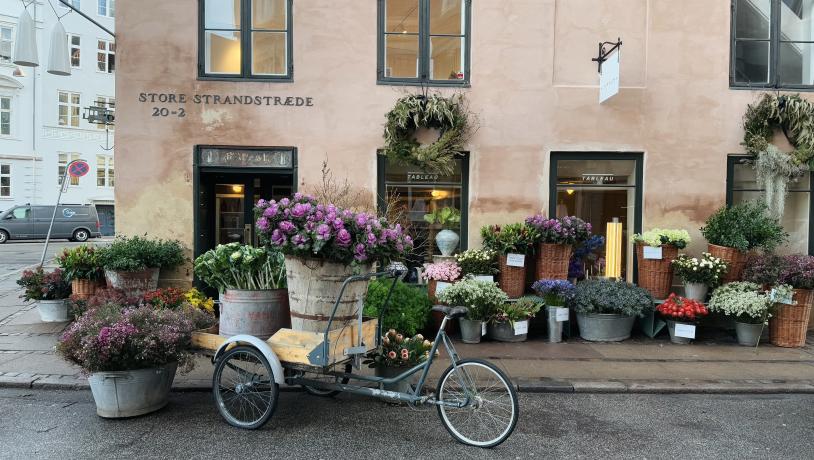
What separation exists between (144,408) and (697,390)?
5.34 m

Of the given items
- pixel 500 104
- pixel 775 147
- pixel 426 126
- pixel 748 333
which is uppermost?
pixel 500 104

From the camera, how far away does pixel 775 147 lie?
8.52m

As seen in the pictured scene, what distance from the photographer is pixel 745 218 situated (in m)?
7.98

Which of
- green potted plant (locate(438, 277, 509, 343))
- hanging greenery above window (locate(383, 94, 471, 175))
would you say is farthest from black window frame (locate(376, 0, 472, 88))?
green potted plant (locate(438, 277, 509, 343))

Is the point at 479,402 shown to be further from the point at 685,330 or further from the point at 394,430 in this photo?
the point at 685,330

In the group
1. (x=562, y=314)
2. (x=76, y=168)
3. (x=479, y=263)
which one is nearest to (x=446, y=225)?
(x=479, y=263)

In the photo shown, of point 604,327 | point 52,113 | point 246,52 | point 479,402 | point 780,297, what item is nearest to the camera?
point 479,402

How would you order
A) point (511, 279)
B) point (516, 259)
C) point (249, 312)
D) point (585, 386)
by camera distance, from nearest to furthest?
point (249, 312) → point (585, 386) → point (516, 259) → point (511, 279)

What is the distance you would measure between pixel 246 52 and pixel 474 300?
4989 millimetres

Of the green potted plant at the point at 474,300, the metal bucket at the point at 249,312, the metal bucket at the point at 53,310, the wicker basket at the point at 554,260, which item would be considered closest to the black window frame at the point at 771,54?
the wicker basket at the point at 554,260

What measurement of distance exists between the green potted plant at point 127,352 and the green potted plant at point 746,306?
22.0 feet

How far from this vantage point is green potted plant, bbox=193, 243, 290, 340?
4973mm

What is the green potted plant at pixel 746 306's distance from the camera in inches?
296

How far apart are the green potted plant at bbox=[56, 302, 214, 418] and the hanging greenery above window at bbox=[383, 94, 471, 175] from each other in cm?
428
